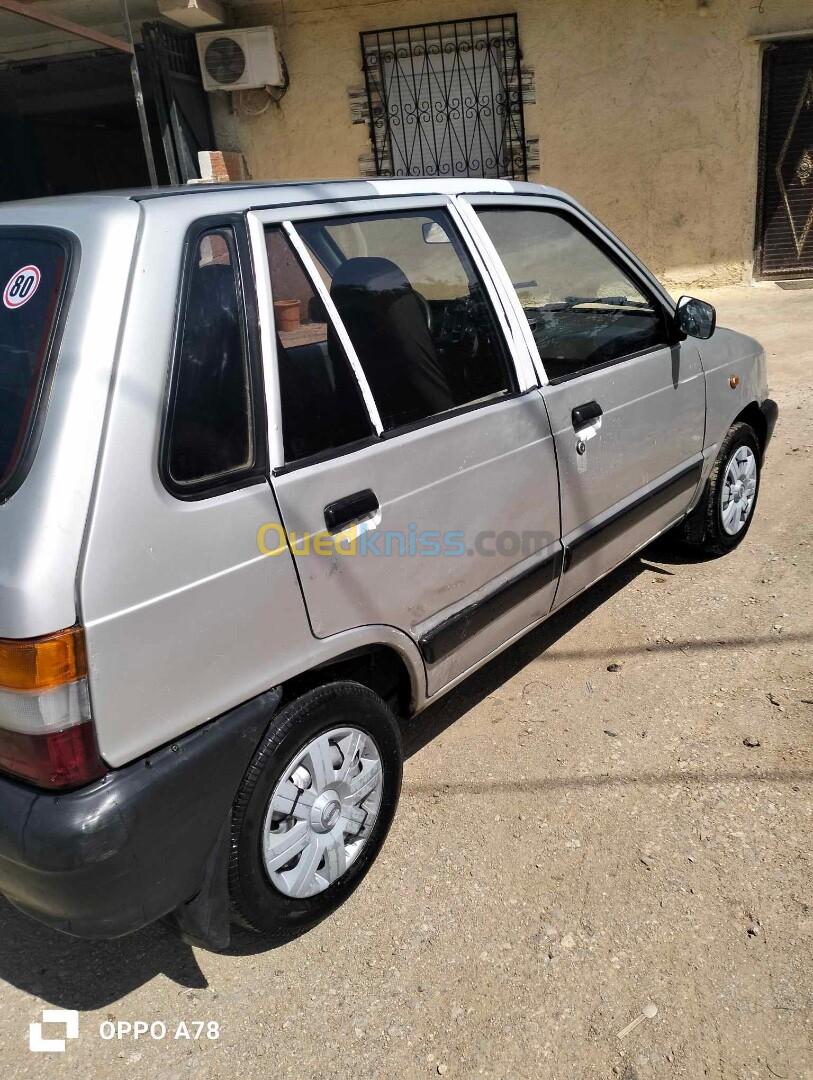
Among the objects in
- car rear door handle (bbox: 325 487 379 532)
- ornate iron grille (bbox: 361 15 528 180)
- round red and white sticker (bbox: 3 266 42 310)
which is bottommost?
car rear door handle (bbox: 325 487 379 532)

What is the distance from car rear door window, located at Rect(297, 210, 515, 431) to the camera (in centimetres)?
237

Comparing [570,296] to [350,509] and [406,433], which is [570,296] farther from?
[350,509]

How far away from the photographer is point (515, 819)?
2676mm

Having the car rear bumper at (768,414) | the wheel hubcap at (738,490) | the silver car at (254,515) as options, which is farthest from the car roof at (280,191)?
the car rear bumper at (768,414)

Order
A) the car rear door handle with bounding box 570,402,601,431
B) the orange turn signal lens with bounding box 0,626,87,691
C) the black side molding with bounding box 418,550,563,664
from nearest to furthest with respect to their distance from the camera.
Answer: the orange turn signal lens with bounding box 0,626,87,691, the black side molding with bounding box 418,550,563,664, the car rear door handle with bounding box 570,402,601,431

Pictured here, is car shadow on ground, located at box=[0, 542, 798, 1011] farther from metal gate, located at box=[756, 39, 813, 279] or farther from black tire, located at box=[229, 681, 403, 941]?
metal gate, located at box=[756, 39, 813, 279]

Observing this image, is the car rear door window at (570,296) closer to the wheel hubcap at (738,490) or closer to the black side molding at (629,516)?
the black side molding at (629,516)

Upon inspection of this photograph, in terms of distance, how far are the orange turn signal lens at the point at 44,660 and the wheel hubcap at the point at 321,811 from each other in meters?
0.64

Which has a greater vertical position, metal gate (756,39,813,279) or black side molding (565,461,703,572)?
metal gate (756,39,813,279)

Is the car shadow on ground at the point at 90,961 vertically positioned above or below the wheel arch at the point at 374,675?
below

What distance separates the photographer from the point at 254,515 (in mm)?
1972

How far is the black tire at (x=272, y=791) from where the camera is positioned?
2043 mm

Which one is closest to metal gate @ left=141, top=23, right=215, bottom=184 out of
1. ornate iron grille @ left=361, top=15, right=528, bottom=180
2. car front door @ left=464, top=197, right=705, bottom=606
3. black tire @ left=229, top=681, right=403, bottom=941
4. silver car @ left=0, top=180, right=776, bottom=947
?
ornate iron grille @ left=361, top=15, right=528, bottom=180

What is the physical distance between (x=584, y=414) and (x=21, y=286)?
1803mm
